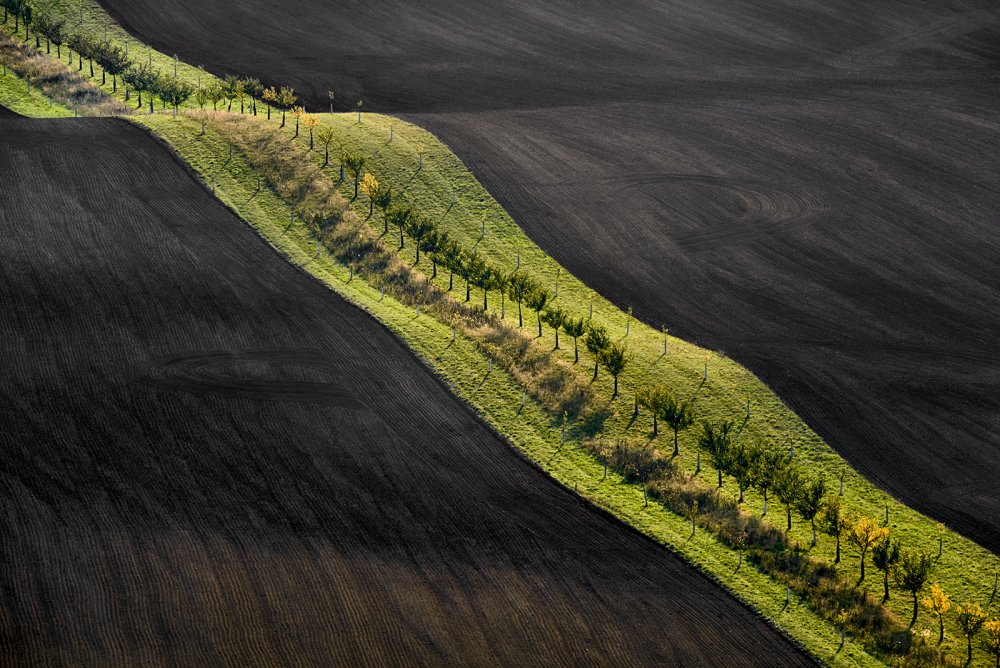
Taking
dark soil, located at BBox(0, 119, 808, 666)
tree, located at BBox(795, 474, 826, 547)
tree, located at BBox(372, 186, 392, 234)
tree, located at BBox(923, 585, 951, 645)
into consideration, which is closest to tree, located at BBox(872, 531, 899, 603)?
tree, located at BBox(923, 585, 951, 645)

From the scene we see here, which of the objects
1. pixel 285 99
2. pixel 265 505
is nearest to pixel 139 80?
pixel 285 99

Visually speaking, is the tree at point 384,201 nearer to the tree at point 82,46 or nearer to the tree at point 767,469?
the tree at point 767,469

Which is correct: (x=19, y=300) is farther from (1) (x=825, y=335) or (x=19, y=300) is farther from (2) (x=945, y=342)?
(2) (x=945, y=342)

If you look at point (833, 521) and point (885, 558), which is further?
point (833, 521)

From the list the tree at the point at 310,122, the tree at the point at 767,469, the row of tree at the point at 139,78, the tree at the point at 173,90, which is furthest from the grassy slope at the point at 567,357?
the tree at the point at 173,90

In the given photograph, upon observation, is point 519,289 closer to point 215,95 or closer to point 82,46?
point 215,95
